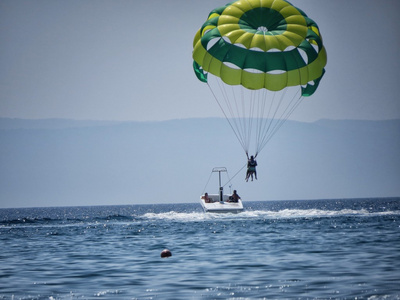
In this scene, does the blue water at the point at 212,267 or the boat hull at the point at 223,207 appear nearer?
the blue water at the point at 212,267

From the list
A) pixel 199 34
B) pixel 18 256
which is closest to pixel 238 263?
pixel 18 256

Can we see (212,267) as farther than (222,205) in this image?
No

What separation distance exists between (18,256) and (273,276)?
11.7m

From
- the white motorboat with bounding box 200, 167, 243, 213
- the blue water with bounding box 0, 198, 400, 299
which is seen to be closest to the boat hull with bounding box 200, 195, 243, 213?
the white motorboat with bounding box 200, 167, 243, 213

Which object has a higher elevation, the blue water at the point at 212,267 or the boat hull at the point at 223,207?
the boat hull at the point at 223,207

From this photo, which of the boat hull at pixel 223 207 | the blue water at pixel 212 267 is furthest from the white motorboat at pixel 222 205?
the blue water at pixel 212 267

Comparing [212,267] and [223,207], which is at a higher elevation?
[223,207]

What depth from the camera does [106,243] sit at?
27.5 m

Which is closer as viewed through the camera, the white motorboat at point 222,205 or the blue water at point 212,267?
the blue water at point 212,267

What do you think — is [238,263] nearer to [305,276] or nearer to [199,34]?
[305,276]

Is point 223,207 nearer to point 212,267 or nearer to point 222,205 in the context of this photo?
point 222,205

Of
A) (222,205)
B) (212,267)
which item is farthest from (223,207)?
(212,267)

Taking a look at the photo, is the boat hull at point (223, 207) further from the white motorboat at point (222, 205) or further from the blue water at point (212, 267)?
the blue water at point (212, 267)

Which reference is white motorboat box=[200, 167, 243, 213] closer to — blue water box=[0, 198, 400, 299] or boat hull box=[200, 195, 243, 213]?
boat hull box=[200, 195, 243, 213]
